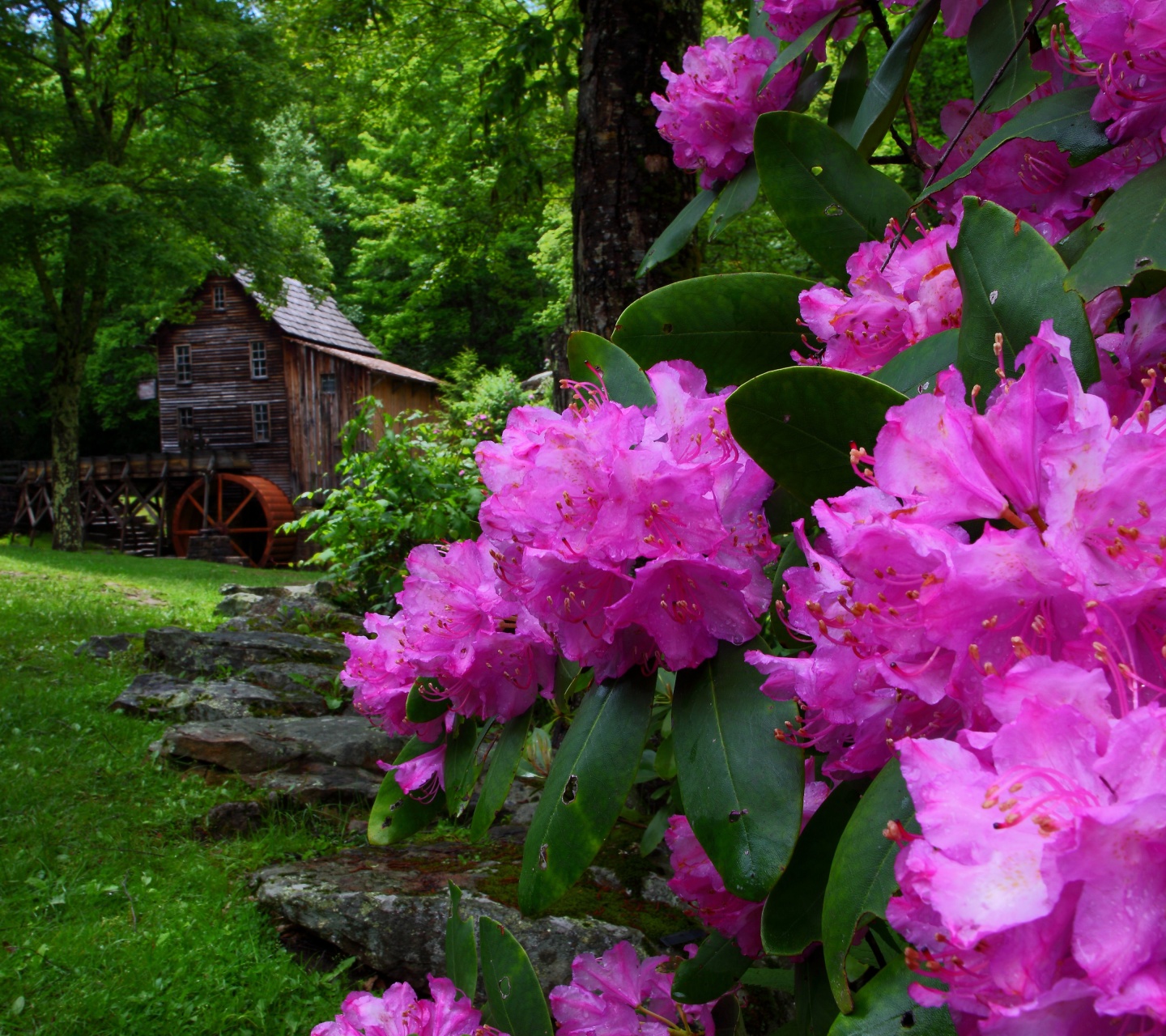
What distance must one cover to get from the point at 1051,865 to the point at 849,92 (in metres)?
1.07

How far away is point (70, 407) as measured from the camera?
19.2 m

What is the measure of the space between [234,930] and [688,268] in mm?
2534

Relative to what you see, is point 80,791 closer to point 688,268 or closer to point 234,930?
point 234,930

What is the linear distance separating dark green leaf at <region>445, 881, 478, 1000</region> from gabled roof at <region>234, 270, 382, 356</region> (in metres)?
22.7

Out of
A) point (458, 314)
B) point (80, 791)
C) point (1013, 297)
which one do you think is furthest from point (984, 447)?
point (458, 314)

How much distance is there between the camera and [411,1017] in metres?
1.15

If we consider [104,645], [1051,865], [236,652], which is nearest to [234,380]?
[104,645]

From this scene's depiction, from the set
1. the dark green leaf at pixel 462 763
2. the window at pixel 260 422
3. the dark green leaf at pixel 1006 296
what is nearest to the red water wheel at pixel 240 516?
the window at pixel 260 422

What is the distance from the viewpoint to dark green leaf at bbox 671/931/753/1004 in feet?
3.31

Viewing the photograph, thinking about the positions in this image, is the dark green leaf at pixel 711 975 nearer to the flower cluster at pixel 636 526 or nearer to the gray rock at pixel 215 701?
the flower cluster at pixel 636 526

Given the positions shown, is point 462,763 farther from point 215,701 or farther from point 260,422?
point 260,422

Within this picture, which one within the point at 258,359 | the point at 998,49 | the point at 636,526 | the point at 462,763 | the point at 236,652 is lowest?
the point at 236,652

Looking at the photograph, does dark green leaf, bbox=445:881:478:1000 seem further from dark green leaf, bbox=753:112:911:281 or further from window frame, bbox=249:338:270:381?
window frame, bbox=249:338:270:381

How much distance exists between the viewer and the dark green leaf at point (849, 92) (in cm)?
119
